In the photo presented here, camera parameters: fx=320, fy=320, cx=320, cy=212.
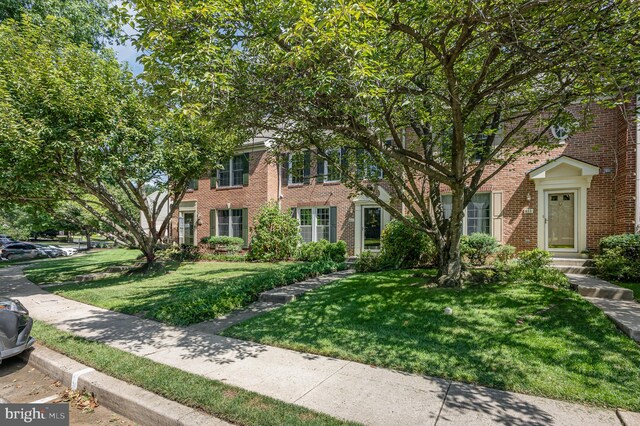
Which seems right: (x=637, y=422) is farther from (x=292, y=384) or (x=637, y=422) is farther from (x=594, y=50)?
(x=594, y=50)

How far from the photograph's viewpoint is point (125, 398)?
3.36 metres

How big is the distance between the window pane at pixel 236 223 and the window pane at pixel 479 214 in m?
11.3

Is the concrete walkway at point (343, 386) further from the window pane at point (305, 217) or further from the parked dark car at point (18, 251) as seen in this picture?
the parked dark car at point (18, 251)

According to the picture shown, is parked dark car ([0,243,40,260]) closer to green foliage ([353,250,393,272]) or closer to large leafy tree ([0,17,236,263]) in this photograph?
large leafy tree ([0,17,236,263])

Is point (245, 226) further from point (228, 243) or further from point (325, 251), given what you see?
point (325, 251)


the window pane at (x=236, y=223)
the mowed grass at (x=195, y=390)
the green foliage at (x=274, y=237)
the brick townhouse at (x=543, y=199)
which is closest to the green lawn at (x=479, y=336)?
the mowed grass at (x=195, y=390)

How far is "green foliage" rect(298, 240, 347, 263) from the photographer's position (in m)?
13.6

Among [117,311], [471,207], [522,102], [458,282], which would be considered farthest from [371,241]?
[117,311]

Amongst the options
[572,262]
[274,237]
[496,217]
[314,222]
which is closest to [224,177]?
[274,237]

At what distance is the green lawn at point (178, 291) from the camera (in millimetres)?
6383

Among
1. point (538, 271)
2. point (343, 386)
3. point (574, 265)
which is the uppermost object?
point (538, 271)

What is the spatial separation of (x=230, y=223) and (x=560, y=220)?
582 inches

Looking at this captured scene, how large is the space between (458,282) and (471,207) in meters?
5.98

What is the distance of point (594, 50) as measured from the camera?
14.7 feet
